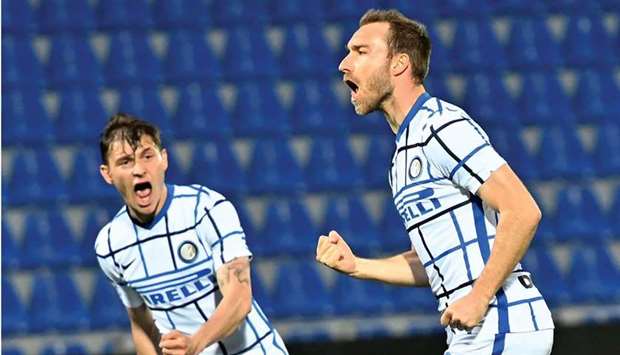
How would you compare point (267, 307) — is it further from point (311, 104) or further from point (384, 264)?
point (384, 264)

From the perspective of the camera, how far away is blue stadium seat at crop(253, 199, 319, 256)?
750cm

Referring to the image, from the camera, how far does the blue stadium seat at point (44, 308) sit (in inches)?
287

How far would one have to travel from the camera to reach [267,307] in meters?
7.28

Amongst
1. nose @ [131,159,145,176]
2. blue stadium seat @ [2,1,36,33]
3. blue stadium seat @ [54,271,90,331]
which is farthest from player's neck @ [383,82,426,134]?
blue stadium seat @ [2,1,36,33]

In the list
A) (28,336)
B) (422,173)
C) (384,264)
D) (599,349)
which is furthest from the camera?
(28,336)

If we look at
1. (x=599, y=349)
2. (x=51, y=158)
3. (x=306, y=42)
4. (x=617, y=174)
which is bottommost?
(x=599, y=349)

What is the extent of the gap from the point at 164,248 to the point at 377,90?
3.91 ft

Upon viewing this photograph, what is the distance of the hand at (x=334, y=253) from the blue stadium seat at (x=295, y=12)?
5.08 m

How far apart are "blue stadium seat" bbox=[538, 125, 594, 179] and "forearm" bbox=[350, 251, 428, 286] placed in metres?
4.40

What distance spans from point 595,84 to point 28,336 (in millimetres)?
3876

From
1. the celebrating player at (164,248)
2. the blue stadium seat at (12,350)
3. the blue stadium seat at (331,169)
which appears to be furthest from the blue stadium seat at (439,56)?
the celebrating player at (164,248)

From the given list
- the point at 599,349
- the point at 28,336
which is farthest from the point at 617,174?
the point at 28,336

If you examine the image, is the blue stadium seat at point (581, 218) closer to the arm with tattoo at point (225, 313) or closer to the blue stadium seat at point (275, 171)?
the blue stadium seat at point (275, 171)

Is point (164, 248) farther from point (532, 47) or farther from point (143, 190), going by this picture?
point (532, 47)
